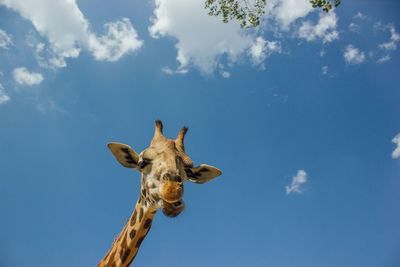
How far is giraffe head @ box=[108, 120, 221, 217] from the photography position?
311 centimetres

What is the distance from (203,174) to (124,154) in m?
1.64

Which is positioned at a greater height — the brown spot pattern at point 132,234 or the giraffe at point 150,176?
the giraffe at point 150,176

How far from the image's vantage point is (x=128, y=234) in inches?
173

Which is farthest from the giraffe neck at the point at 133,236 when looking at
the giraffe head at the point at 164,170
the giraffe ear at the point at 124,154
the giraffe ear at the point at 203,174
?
the giraffe ear at the point at 203,174

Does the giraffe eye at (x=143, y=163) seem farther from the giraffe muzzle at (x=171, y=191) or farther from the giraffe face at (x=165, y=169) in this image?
the giraffe muzzle at (x=171, y=191)

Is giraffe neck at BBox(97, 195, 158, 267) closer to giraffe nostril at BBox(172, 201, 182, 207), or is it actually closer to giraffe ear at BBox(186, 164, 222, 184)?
giraffe ear at BBox(186, 164, 222, 184)

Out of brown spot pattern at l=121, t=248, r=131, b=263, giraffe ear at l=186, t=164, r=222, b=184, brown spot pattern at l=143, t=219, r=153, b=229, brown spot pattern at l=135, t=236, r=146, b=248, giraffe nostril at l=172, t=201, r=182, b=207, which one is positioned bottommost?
brown spot pattern at l=121, t=248, r=131, b=263

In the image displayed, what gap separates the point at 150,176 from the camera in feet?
12.4

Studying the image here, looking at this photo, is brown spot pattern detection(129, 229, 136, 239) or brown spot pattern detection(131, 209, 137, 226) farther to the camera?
brown spot pattern detection(131, 209, 137, 226)

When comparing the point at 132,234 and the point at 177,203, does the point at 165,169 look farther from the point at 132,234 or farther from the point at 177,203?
the point at 132,234

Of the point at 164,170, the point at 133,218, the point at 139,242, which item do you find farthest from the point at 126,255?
the point at 164,170

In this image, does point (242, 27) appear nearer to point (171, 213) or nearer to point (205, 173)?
point (205, 173)

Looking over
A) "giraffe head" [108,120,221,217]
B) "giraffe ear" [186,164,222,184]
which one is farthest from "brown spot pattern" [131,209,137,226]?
"giraffe ear" [186,164,222,184]

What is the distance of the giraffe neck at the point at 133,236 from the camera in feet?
13.8
